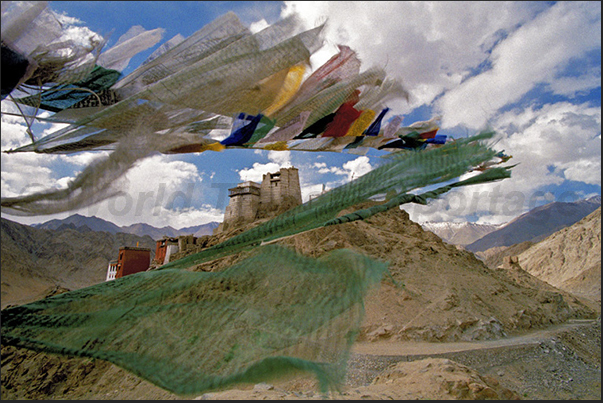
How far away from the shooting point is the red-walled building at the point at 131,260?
12468 millimetres

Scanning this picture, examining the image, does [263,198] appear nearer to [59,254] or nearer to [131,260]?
[131,260]

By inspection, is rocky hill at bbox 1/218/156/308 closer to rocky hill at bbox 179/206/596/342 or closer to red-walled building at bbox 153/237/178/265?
red-walled building at bbox 153/237/178/265

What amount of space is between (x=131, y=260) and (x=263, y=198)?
17.6ft

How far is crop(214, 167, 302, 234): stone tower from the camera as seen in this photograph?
524 inches

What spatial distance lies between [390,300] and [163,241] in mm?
8899

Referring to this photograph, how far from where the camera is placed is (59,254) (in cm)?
3550

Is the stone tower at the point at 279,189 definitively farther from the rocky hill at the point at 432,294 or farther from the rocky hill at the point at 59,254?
the rocky hill at the point at 59,254

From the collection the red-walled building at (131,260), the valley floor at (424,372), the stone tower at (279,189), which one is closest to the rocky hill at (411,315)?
the valley floor at (424,372)

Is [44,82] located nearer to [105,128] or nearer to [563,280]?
[105,128]

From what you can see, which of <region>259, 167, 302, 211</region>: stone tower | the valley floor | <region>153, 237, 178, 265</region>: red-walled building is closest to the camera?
the valley floor

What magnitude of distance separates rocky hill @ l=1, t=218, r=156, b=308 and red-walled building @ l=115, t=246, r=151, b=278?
58.6 ft

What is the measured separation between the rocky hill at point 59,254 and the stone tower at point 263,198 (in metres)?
19.4

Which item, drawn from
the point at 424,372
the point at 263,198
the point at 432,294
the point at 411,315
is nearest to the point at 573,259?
the point at 432,294

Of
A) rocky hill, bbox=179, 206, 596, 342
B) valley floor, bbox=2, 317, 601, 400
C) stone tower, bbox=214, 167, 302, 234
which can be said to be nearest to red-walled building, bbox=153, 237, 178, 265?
stone tower, bbox=214, 167, 302, 234
